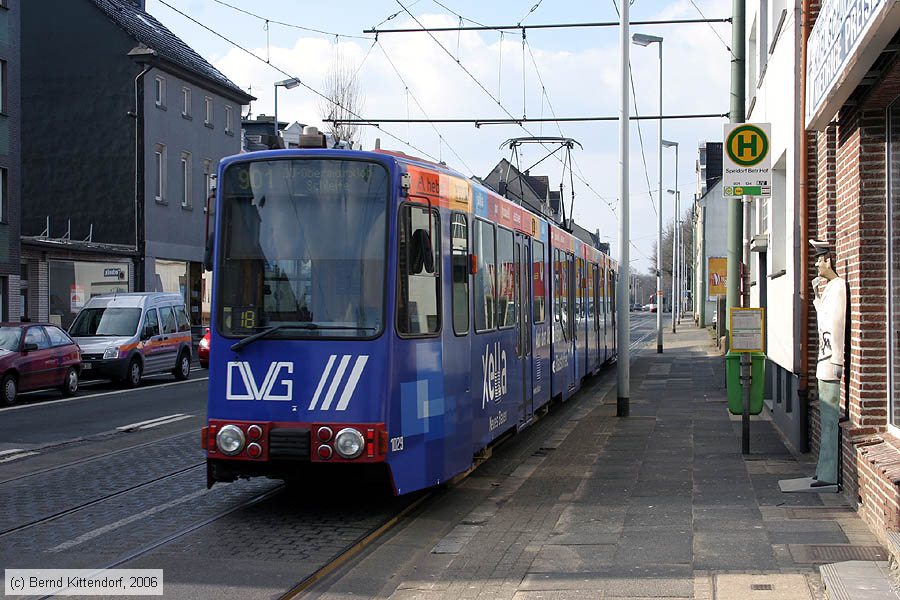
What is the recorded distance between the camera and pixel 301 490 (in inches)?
435

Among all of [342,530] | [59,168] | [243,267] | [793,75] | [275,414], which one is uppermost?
[59,168]

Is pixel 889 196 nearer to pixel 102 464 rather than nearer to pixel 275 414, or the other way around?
pixel 275 414

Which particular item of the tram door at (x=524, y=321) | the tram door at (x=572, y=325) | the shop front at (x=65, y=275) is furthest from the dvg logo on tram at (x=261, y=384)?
the shop front at (x=65, y=275)

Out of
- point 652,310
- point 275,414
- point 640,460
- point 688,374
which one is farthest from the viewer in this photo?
point 652,310

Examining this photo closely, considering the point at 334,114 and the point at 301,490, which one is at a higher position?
the point at 334,114

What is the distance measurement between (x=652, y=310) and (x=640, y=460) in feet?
Result: 350

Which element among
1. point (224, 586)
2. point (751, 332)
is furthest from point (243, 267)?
point (751, 332)

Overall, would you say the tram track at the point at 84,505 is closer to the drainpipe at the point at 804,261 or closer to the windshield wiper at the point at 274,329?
the windshield wiper at the point at 274,329

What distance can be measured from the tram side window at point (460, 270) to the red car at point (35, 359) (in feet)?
43.7

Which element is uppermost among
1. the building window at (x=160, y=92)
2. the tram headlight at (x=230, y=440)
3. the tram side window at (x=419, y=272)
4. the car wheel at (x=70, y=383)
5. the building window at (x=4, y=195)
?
the building window at (x=160, y=92)

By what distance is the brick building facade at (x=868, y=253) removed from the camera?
868cm

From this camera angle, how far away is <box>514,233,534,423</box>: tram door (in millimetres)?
13875

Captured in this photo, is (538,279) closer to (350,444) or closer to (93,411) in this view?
(350,444)

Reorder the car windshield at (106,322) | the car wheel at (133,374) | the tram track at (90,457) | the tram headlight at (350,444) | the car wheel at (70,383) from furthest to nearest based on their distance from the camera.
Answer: the car windshield at (106,322) < the car wheel at (133,374) < the car wheel at (70,383) < the tram track at (90,457) < the tram headlight at (350,444)
